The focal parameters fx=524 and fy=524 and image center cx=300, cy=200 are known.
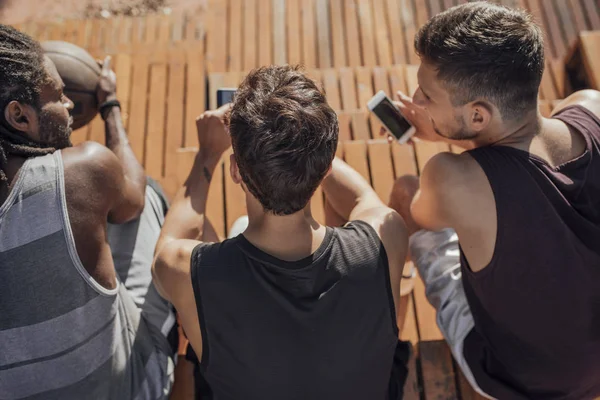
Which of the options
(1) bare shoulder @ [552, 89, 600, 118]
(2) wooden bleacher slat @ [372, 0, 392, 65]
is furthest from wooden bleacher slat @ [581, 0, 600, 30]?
(1) bare shoulder @ [552, 89, 600, 118]

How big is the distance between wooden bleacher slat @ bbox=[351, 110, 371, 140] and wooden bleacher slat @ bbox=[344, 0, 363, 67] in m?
1.03

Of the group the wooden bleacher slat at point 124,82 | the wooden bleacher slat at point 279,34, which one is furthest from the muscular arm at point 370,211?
the wooden bleacher slat at point 279,34

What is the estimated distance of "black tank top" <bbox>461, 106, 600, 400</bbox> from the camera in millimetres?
1434

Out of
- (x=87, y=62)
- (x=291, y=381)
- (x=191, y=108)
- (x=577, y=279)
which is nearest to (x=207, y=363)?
(x=291, y=381)

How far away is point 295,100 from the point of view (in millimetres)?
1291

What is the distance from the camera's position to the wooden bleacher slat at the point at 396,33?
12.4 ft

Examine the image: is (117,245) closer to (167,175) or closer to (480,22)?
(167,175)

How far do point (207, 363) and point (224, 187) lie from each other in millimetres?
1137

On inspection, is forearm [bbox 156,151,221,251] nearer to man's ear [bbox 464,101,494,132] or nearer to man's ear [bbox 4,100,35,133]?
man's ear [bbox 4,100,35,133]

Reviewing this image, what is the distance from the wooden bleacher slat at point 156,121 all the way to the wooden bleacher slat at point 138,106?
3cm

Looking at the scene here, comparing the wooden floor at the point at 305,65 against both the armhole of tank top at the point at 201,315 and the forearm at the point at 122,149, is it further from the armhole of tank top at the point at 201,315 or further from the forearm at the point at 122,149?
the armhole of tank top at the point at 201,315

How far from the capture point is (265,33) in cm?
375

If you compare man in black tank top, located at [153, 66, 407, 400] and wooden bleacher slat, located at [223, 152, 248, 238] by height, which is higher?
wooden bleacher slat, located at [223, 152, 248, 238]

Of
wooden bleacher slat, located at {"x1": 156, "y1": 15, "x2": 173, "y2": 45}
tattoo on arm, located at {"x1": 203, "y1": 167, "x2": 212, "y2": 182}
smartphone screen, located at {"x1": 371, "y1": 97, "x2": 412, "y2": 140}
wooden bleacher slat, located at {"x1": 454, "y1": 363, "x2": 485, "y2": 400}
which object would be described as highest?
wooden bleacher slat, located at {"x1": 156, "y1": 15, "x2": 173, "y2": 45}
